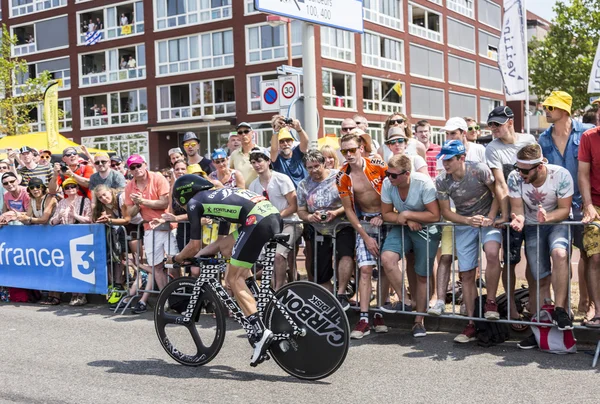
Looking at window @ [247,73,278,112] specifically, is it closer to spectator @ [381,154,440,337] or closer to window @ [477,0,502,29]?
window @ [477,0,502,29]

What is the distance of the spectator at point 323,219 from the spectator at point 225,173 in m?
1.19

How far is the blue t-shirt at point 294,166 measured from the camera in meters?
9.33

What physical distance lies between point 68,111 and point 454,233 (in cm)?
4734

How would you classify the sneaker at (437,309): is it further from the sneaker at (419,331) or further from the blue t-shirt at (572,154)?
the blue t-shirt at (572,154)

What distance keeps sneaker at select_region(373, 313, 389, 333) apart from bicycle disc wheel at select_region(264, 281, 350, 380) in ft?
6.37

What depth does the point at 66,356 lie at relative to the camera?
6.94 meters

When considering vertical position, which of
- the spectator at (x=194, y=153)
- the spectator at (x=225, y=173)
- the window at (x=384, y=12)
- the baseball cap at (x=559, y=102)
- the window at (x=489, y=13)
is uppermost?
the window at (x=489, y=13)

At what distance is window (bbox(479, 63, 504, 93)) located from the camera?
57375mm

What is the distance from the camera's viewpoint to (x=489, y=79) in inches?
2306

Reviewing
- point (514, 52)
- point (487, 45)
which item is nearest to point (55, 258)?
point (514, 52)

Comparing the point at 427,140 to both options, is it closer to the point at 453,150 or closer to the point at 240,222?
the point at 453,150

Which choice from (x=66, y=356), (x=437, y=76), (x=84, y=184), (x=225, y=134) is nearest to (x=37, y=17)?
(x=225, y=134)

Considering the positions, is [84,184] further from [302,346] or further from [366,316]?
[302,346]

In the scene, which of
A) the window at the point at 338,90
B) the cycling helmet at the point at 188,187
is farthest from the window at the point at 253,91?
the cycling helmet at the point at 188,187
